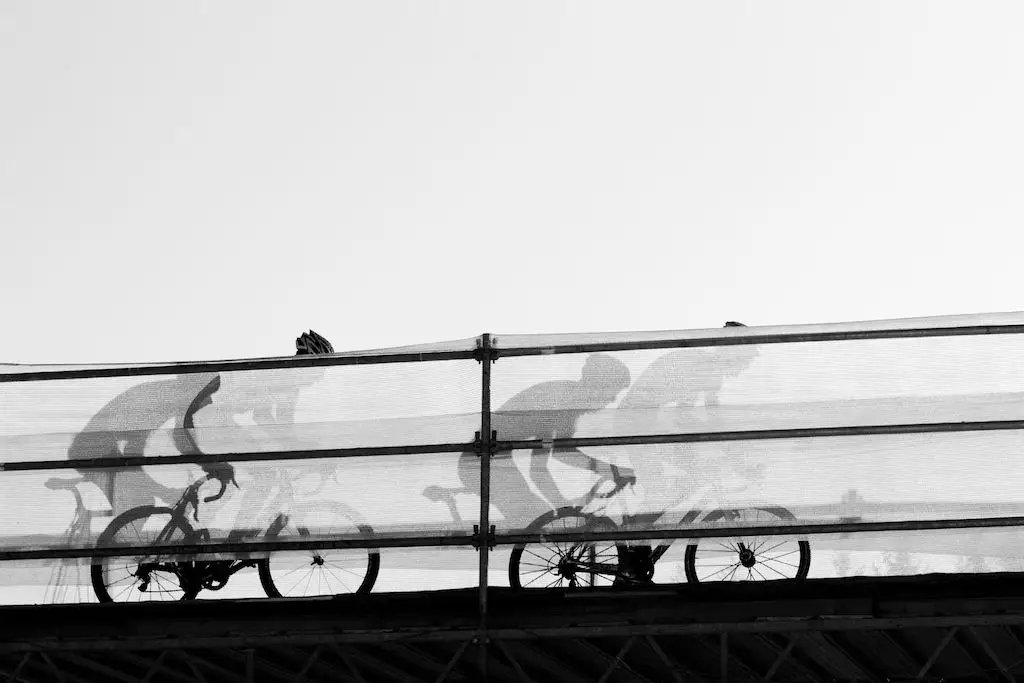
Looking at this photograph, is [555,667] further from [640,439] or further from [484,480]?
[640,439]

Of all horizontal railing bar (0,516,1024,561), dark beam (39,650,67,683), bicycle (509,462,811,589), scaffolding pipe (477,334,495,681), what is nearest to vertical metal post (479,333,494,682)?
scaffolding pipe (477,334,495,681)

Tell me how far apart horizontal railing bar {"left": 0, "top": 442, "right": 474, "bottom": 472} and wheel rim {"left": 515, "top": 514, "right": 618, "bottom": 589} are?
1.09 metres

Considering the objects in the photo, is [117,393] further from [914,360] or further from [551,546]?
[914,360]

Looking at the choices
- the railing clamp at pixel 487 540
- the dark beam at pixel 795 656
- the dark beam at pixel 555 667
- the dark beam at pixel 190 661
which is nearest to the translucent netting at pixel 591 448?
the railing clamp at pixel 487 540

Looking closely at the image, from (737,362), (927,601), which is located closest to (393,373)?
(737,362)

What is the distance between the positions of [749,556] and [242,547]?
384 cm

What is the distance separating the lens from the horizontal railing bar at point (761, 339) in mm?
8805

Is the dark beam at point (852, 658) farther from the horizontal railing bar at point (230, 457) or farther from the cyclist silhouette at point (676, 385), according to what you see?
the horizontal railing bar at point (230, 457)

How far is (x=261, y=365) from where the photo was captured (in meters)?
9.14

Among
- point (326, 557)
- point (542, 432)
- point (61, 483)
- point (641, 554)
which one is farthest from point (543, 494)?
point (61, 483)

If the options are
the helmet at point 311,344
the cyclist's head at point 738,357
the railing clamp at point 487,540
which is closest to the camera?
the railing clamp at point 487,540

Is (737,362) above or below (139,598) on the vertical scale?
above

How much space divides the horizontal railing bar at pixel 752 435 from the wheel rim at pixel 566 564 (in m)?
0.87

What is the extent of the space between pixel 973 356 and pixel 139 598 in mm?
6664
